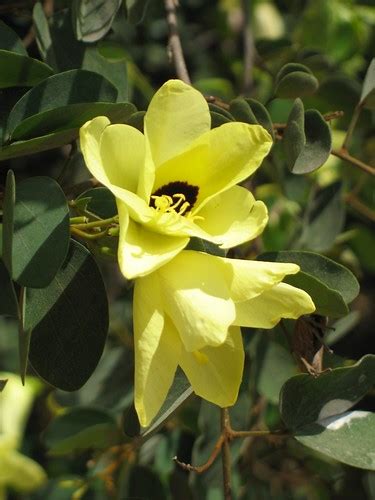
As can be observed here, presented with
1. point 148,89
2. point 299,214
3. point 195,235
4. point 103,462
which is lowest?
point 103,462

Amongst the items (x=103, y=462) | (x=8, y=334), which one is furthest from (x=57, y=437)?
(x=8, y=334)

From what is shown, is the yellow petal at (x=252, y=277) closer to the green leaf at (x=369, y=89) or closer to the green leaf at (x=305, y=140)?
the green leaf at (x=305, y=140)

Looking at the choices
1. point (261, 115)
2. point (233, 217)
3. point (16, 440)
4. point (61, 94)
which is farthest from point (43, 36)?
point (16, 440)

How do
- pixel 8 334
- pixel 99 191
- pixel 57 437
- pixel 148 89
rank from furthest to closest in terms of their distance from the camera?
pixel 8 334
pixel 148 89
pixel 57 437
pixel 99 191

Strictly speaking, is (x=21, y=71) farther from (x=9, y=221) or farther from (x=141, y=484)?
(x=141, y=484)

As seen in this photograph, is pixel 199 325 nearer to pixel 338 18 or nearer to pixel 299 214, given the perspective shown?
pixel 299 214

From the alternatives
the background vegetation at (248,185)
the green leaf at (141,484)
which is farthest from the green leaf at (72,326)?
the green leaf at (141,484)
